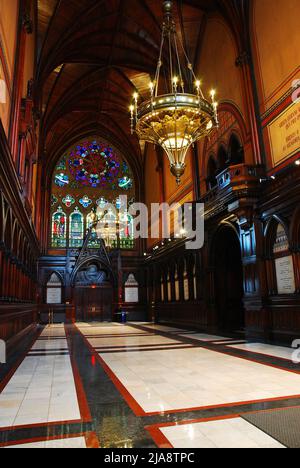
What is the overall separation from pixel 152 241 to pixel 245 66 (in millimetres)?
12006

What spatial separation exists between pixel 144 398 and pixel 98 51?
1549cm

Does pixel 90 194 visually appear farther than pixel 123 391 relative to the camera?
Yes

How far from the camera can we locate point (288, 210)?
8.13 m

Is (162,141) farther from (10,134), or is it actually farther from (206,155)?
(206,155)

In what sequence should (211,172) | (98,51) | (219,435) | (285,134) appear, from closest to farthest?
(219,435) < (285,134) < (211,172) < (98,51)

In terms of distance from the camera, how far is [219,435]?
8.40ft

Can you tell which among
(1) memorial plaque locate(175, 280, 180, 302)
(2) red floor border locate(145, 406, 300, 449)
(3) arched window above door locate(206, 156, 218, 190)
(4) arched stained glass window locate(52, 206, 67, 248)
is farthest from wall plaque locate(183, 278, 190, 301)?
(2) red floor border locate(145, 406, 300, 449)

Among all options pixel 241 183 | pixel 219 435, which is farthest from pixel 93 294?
pixel 219 435

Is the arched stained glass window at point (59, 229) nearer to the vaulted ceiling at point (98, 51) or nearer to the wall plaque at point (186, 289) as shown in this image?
the vaulted ceiling at point (98, 51)

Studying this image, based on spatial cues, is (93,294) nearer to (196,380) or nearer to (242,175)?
(242,175)

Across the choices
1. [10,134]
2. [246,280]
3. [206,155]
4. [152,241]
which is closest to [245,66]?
[206,155]

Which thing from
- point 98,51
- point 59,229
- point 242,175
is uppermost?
point 98,51

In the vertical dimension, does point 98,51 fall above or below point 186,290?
above

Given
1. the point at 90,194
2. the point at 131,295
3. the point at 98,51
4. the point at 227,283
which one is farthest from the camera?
the point at 90,194
